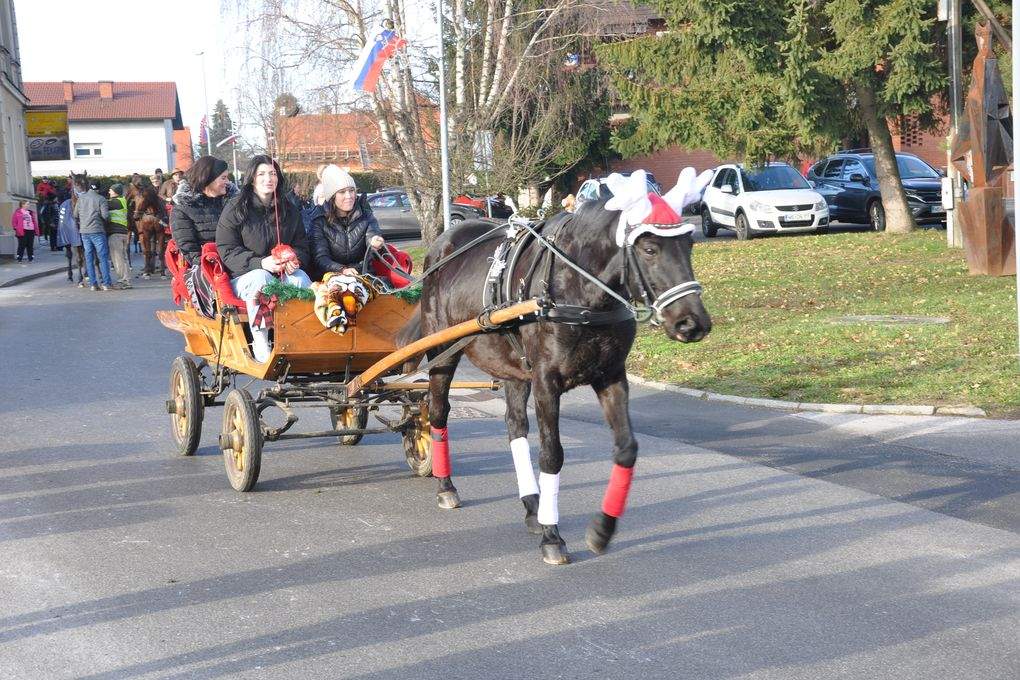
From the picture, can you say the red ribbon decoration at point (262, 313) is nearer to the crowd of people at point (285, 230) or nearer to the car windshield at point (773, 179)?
the crowd of people at point (285, 230)

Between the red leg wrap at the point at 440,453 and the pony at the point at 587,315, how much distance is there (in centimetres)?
49

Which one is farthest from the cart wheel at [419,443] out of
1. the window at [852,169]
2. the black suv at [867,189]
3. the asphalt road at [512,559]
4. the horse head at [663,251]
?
the window at [852,169]

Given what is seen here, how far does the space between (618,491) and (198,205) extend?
14.6ft

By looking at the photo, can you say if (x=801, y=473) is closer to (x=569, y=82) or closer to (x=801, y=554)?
(x=801, y=554)

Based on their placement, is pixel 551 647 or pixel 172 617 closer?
pixel 551 647

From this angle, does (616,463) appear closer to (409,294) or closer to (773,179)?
(409,294)

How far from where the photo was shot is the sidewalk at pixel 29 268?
27536mm

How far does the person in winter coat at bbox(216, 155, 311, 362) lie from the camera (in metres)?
8.36

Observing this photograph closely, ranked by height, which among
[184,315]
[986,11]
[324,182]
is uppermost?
[986,11]

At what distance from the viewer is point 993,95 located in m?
18.1

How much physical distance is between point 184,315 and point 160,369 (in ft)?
14.5

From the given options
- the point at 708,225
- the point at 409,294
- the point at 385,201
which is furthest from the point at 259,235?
the point at 385,201

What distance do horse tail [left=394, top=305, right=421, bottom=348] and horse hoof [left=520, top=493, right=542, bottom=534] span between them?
5.10 feet

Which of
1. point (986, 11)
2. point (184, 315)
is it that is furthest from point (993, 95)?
point (184, 315)
